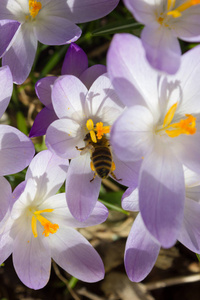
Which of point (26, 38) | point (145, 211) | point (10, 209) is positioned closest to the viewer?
point (145, 211)

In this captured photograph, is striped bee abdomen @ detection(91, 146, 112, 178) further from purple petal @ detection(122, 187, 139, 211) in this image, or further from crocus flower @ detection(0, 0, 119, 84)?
crocus flower @ detection(0, 0, 119, 84)

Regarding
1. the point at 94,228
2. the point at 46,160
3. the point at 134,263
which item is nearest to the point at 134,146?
the point at 46,160

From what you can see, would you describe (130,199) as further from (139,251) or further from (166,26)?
(166,26)

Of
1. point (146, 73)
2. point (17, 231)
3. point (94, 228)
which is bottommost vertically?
point (94, 228)

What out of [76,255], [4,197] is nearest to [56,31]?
[4,197]

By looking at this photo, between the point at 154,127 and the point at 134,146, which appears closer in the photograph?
the point at 134,146

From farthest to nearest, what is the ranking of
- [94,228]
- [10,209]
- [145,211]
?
[94,228], [10,209], [145,211]

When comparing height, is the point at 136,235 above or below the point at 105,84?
below

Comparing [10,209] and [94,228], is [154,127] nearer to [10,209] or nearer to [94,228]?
[10,209]
